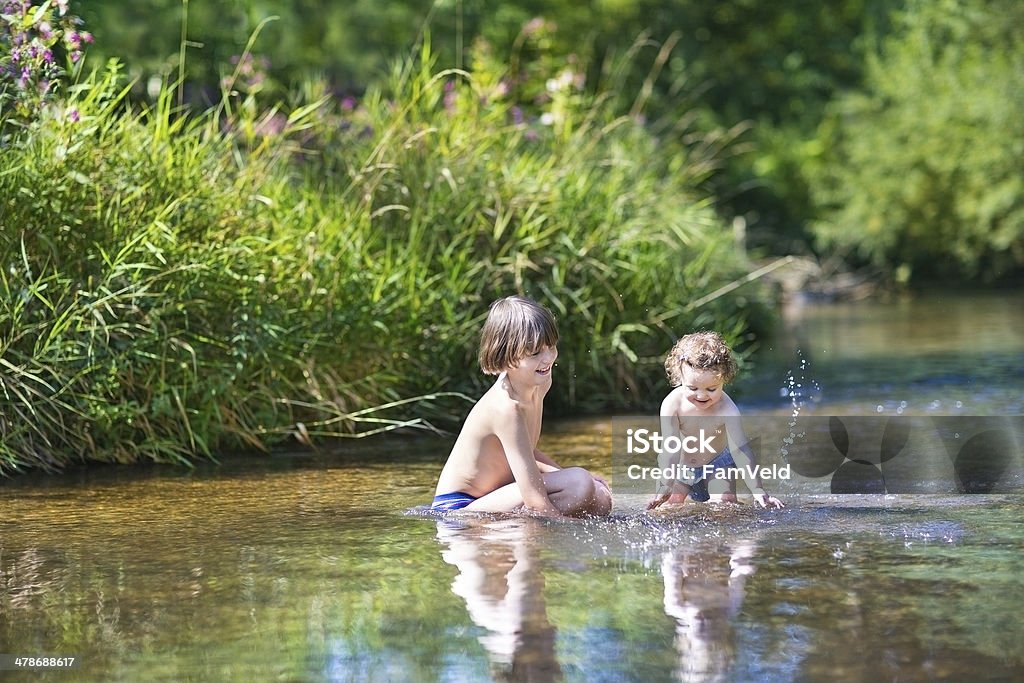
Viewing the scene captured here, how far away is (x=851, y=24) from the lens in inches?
1179

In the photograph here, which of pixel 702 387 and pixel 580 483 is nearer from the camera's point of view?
pixel 580 483

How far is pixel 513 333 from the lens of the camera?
522 centimetres

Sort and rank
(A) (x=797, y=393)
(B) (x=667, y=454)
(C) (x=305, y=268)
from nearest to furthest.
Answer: (B) (x=667, y=454) → (C) (x=305, y=268) → (A) (x=797, y=393)

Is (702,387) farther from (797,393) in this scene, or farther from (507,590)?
(797,393)

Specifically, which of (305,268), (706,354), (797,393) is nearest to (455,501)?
(706,354)

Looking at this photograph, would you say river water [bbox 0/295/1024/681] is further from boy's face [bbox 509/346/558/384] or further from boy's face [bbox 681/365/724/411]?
boy's face [bbox 509/346/558/384]

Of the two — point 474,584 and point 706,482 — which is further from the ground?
point 706,482

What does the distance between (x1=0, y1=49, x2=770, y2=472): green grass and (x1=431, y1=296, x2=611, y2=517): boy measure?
186 centimetres

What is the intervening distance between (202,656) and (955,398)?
20.6 feet

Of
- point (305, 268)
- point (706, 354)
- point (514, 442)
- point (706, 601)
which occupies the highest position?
point (305, 268)

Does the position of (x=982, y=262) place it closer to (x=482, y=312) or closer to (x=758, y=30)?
(x=758, y=30)

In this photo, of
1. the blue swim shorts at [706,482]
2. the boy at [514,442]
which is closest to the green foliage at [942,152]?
the blue swim shorts at [706,482]

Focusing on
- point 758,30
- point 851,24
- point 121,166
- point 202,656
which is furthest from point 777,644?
point 851,24

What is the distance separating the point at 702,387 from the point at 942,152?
17518 millimetres
